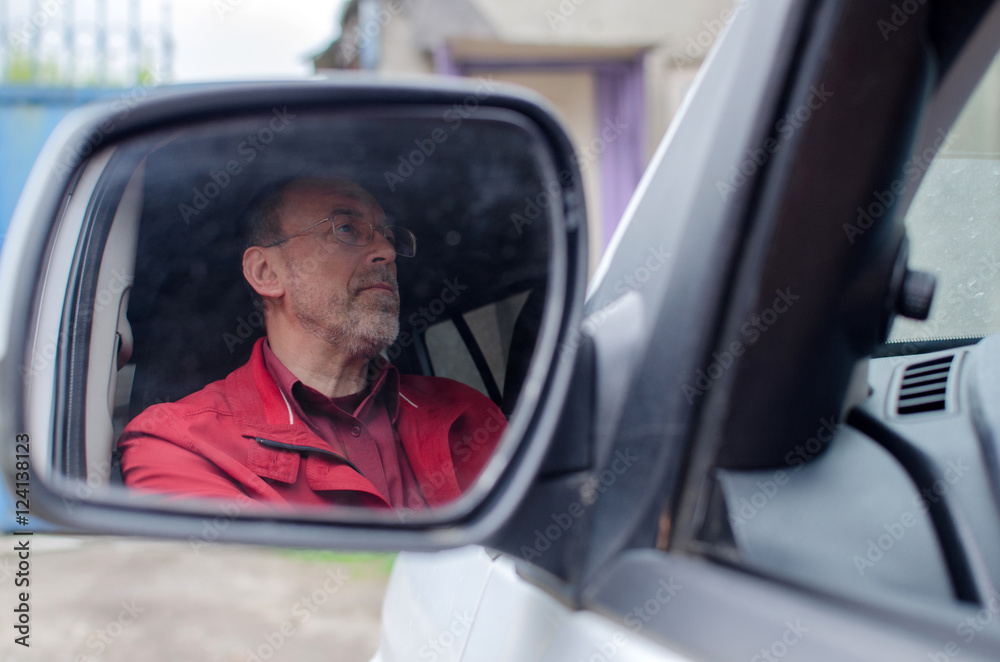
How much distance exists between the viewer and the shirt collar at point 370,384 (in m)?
1.16

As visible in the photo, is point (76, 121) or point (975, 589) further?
point (76, 121)

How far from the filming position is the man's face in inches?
45.8

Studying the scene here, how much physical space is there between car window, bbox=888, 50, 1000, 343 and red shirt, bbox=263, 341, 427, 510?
0.64 meters

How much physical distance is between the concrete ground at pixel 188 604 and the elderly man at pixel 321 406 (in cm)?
326

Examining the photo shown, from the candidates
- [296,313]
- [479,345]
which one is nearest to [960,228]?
[479,345]

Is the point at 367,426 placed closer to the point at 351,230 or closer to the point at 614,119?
the point at 351,230

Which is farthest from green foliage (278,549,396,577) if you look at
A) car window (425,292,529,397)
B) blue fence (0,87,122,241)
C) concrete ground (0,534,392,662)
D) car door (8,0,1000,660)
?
car door (8,0,1000,660)

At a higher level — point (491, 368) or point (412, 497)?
point (491, 368)

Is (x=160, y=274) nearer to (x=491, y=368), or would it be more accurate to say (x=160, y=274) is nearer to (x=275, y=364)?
(x=275, y=364)

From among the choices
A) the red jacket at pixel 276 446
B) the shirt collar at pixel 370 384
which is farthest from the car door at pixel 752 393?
the shirt collar at pixel 370 384

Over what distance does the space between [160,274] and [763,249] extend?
106 cm

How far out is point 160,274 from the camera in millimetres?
1478

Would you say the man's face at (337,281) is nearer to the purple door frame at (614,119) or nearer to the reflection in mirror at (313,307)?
the reflection in mirror at (313,307)

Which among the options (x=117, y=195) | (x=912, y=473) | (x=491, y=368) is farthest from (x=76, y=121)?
(x=912, y=473)
